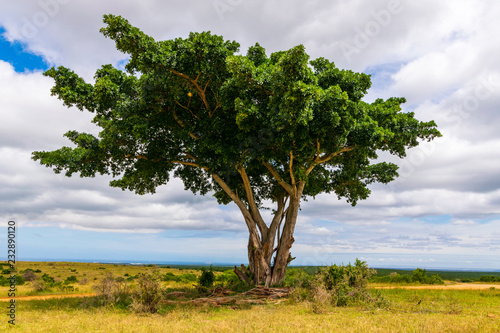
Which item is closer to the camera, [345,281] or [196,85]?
[345,281]

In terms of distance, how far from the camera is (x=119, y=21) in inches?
537

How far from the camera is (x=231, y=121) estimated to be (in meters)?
16.7

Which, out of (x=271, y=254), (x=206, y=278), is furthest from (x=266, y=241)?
(x=206, y=278)

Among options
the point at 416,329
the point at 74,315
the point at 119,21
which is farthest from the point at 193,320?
the point at 119,21

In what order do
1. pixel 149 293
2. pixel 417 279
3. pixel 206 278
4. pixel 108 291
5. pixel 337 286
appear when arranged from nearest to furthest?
pixel 149 293, pixel 108 291, pixel 337 286, pixel 206 278, pixel 417 279

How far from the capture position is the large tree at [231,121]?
13852 millimetres

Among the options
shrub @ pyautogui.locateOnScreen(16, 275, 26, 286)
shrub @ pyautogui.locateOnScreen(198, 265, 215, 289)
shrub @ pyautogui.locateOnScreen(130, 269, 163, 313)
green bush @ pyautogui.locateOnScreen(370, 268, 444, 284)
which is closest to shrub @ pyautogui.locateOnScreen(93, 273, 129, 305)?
shrub @ pyautogui.locateOnScreen(130, 269, 163, 313)

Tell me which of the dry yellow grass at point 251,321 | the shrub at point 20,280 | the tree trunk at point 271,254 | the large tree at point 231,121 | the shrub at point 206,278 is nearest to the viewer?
the dry yellow grass at point 251,321

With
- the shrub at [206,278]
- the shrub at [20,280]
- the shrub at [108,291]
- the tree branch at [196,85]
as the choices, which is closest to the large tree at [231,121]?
the tree branch at [196,85]

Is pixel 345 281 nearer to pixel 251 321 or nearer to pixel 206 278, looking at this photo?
pixel 251 321

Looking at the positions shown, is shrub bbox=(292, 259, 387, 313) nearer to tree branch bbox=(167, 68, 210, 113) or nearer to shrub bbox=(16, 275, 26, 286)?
tree branch bbox=(167, 68, 210, 113)

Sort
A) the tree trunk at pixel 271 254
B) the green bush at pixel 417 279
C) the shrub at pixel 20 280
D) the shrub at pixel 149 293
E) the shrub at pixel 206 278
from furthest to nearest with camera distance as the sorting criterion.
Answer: the green bush at pixel 417 279
the shrub at pixel 20 280
the shrub at pixel 206 278
the tree trunk at pixel 271 254
the shrub at pixel 149 293

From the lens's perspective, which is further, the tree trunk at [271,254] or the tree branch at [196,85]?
Answer: the tree trunk at [271,254]

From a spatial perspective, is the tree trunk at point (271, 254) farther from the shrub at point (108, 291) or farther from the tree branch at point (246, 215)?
the shrub at point (108, 291)
